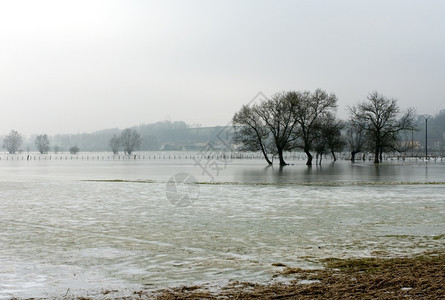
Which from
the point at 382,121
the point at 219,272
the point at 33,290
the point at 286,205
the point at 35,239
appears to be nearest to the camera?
the point at 33,290

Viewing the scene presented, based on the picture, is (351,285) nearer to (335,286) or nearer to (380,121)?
(335,286)

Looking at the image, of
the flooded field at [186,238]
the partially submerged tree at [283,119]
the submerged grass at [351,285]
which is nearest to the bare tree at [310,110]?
the partially submerged tree at [283,119]

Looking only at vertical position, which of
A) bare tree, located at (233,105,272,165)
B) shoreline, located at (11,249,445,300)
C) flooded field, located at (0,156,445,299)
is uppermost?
bare tree, located at (233,105,272,165)

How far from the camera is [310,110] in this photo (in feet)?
272

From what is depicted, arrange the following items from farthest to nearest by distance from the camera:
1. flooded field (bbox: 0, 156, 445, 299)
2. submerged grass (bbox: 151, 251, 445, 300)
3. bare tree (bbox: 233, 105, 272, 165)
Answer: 1. bare tree (bbox: 233, 105, 272, 165)
2. flooded field (bbox: 0, 156, 445, 299)
3. submerged grass (bbox: 151, 251, 445, 300)

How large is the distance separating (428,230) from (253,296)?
8501 millimetres

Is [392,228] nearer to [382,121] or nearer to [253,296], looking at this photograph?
[253,296]

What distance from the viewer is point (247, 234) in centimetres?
1365

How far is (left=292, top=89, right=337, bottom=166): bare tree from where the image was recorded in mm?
81500

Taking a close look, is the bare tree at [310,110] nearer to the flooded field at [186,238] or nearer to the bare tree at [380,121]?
the bare tree at [380,121]

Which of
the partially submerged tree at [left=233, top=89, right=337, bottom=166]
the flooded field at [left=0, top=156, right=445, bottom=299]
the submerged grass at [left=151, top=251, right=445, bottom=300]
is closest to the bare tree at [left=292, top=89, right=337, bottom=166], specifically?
the partially submerged tree at [left=233, top=89, right=337, bottom=166]

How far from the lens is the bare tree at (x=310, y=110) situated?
81500mm

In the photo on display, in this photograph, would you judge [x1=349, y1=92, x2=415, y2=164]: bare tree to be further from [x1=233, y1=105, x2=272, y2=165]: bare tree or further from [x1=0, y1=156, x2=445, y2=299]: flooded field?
[x1=0, y1=156, x2=445, y2=299]: flooded field

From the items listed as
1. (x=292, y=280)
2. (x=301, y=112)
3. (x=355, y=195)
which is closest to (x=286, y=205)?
(x=355, y=195)
